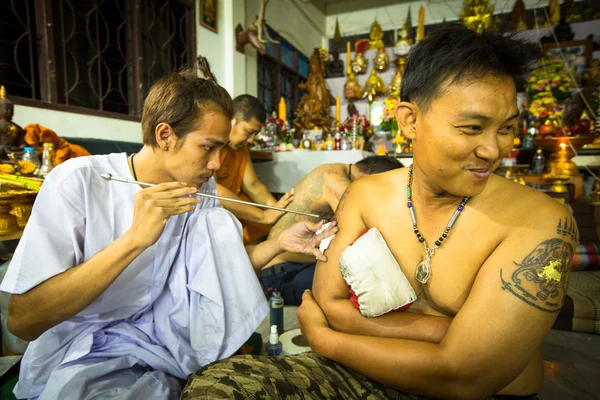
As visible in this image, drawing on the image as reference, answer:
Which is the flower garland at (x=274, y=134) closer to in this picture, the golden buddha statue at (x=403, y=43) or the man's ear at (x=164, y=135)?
the man's ear at (x=164, y=135)

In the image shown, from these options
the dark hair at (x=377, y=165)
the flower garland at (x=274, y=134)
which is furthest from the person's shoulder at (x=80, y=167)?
the flower garland at (x=274, y=134)

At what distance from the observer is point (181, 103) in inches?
54.1

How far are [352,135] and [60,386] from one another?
483cm

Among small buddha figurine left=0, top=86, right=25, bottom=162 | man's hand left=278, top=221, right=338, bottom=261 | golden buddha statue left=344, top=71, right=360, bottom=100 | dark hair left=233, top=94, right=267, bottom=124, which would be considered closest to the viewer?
man's hand left=278, top=221, right=338, bottom=261

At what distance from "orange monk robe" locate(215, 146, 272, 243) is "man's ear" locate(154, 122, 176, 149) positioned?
1.99 meters

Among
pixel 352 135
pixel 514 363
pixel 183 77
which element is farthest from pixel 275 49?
pixel 514 363

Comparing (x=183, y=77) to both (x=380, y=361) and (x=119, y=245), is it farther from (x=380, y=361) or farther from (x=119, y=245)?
(x=380, y=361)

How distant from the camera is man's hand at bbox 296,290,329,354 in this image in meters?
1.17

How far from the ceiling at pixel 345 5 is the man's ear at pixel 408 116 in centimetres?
843

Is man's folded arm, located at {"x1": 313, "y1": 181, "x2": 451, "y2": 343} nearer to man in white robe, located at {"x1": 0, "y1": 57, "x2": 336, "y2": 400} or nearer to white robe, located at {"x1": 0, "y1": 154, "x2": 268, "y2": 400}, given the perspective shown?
man in white robe, located at {"x1": 0, "y1": 57, "x2": 336, "y2": 400}

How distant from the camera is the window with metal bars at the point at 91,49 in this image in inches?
120

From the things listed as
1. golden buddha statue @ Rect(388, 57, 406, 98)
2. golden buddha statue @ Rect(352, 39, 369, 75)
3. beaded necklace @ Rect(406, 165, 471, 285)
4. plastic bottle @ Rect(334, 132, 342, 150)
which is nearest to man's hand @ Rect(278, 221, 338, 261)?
beaded necklace @ Rect(406, 165, 471, 285)

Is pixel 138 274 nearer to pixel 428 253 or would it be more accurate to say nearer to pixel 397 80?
pixel 428 253

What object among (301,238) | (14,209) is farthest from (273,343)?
(14,209)
